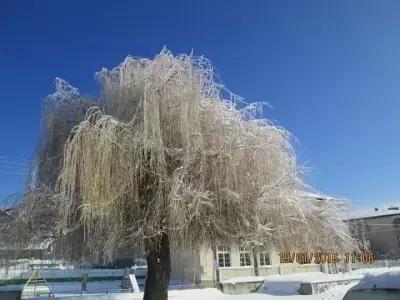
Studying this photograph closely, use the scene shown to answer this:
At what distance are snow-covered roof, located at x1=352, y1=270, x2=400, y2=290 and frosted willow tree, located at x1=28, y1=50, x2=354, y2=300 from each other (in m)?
1.16

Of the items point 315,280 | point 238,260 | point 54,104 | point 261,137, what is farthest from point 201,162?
point 238,260

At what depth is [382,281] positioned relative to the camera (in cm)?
930

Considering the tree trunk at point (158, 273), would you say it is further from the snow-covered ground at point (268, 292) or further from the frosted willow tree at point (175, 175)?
the snow-covered ground at point (268, 292)

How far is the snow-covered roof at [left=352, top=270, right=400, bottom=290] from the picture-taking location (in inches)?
355

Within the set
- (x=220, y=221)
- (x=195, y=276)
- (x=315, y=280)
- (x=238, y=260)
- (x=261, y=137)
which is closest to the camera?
(x=220, y=221)

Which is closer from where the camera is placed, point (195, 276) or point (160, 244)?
point (160, 244)

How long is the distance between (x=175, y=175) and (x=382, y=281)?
4.68 m

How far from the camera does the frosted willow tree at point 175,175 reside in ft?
29.1

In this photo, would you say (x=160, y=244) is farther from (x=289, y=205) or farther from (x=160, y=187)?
(x=289, y=205)

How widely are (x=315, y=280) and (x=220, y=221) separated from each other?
1444cm

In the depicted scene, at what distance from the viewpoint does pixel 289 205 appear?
9.73 meters
